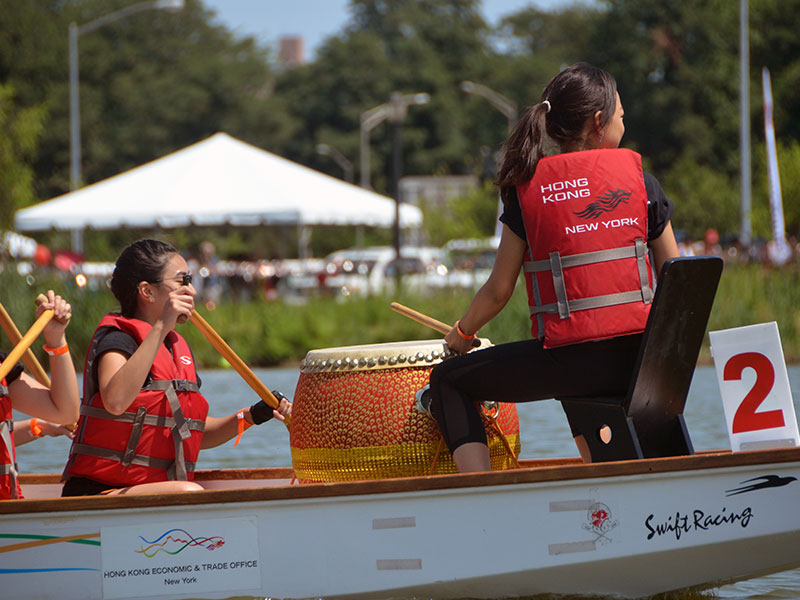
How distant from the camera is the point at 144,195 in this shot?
17.5 metres

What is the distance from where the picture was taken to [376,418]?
14.4 ft

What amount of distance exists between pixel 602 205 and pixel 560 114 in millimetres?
336

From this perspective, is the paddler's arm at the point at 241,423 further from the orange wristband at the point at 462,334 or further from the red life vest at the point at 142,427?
the orange wristband at the point at 462,334

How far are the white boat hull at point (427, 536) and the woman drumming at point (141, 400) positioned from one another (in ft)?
0.71

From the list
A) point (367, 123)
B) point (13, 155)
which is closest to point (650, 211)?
point (13, 155)

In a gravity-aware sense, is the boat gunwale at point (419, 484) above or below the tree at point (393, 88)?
below

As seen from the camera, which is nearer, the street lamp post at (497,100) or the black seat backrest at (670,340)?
the black seat backrest at (670,340)

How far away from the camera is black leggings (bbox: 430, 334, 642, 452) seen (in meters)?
4.00

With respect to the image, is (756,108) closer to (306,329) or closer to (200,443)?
(306,329)

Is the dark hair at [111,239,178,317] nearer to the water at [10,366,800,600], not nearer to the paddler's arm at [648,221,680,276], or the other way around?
the paddler's arm at [648,221,680,276]

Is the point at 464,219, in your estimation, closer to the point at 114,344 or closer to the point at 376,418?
the point at 376,418

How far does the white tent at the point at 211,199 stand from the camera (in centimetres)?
1716

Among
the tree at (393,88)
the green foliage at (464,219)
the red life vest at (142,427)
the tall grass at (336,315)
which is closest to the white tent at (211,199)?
the tall grass at (336,315)

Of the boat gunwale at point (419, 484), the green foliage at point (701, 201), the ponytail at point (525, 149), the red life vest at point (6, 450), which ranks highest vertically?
the green foliage at point (701, 201)
